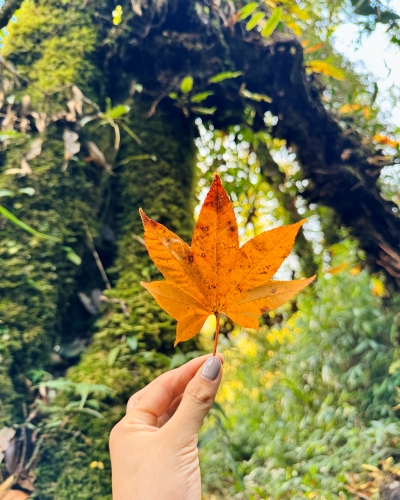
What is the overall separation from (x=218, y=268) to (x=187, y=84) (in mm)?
1216

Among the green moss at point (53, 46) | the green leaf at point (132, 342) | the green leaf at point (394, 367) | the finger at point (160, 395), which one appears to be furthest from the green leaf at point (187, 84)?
the green leaf at point (394, 367)

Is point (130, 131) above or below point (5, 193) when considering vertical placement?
above

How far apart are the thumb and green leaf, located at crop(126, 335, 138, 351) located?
569 millimetres

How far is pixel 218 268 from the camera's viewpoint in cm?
49

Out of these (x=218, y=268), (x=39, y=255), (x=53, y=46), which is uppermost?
(x=53, y=46)

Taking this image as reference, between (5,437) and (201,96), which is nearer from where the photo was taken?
(5,437)

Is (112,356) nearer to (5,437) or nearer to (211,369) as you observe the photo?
(5,437)

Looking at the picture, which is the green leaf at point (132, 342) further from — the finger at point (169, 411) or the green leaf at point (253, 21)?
the green leaf at point (253, 21)

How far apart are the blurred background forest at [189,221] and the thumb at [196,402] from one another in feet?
1.53

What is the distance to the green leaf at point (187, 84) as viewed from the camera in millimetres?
1441

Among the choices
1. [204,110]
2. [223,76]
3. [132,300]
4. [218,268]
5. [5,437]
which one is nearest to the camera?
[218,268]

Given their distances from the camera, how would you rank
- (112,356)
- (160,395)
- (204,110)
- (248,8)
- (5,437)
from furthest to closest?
1. (204,110)
2. (248,8)
3. (112,356)
4. (5,437)
5. (160,395)

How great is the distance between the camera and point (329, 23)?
186 centimetres

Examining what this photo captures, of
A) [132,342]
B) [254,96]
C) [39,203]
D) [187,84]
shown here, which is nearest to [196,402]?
[132,342]
